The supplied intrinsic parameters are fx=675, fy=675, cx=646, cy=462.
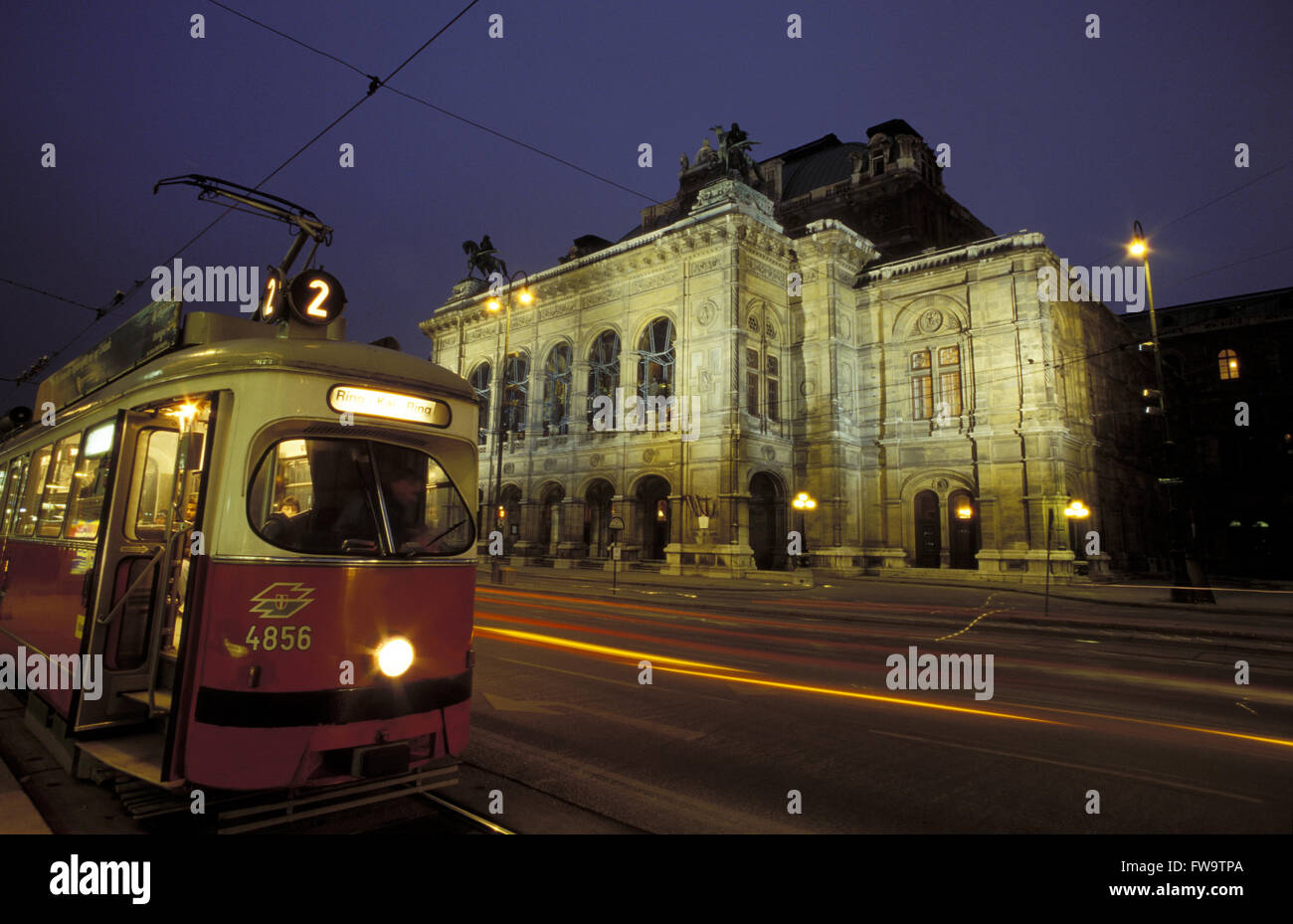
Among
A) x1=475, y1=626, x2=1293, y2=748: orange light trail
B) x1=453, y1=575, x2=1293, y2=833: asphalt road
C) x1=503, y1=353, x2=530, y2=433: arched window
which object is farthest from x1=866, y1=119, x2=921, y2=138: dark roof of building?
x1=475, y1=626, x2=1293, y2=748: orange light trail

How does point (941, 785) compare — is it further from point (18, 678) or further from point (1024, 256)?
point (1024, 256)

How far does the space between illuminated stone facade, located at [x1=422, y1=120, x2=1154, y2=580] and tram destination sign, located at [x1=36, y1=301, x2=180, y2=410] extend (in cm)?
2285

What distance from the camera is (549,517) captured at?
36.5 meters

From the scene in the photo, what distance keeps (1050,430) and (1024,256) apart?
23.8 ft

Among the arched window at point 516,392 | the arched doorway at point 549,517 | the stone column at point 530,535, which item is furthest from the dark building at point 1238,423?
the arched window at point 516,392

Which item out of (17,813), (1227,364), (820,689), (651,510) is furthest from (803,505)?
(1227,364)

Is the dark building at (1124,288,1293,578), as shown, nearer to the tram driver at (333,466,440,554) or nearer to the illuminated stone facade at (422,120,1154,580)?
the illuminated stone facade at (422,120,1154,580)

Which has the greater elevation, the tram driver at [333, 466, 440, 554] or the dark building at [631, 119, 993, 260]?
the dark building at [631, 119, 993, 260]

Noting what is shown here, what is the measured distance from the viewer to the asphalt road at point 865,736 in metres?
4.38

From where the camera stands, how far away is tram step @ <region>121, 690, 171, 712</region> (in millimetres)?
4420

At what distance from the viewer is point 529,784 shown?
481 cm

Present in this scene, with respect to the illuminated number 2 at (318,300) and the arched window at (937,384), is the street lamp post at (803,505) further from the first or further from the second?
the illuminated number 2 at (318,300)
